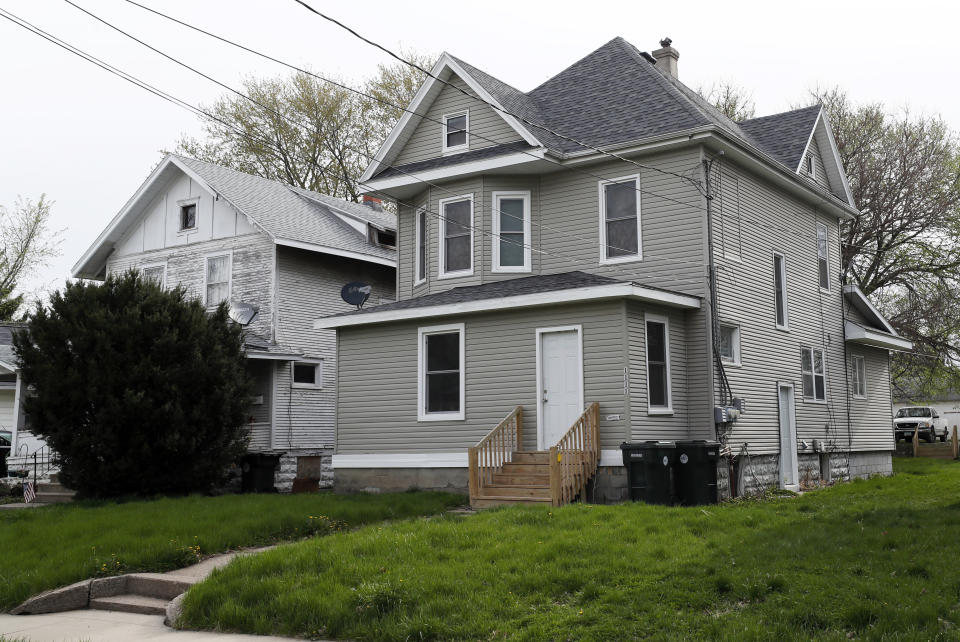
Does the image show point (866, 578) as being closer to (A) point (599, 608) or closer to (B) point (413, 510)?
(A) point (599, 608)

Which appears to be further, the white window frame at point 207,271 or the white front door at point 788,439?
the white window frame at point 207,271

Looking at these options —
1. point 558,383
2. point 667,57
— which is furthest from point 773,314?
point 667,57

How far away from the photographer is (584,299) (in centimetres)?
1455

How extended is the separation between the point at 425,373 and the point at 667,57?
404 inches

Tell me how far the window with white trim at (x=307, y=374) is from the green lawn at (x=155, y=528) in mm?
7138

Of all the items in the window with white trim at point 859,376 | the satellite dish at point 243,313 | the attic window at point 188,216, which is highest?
the attic window at point 188,216

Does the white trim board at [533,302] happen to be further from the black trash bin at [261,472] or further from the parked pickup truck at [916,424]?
the parked pickup truck at [916,424]

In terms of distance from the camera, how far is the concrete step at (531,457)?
1443 centimetres

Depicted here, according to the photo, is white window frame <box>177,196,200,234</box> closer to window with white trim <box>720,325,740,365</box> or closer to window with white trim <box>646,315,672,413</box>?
window with white trim <box>646,315,672,413</box>

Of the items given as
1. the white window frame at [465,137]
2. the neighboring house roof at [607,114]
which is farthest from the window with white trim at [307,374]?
the white window frame at [465,137]

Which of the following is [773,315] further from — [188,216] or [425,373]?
[188,216]

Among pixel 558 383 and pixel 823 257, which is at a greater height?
pixel 823 257

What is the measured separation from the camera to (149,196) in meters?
24.6

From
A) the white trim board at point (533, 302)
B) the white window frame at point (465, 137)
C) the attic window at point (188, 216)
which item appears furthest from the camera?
the attic window at point (188, 216)
